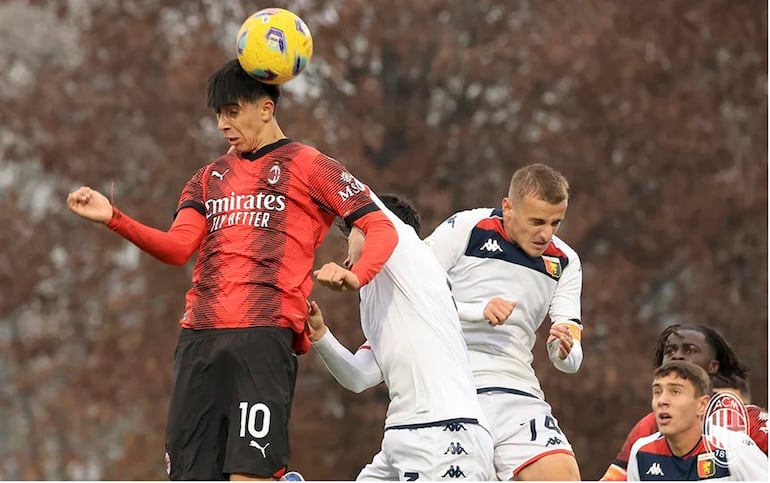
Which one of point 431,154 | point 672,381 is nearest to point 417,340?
point 672,381

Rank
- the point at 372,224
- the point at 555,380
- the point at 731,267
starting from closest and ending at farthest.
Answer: the point at 372,224 < the point at 555,380 < the point at 731,267

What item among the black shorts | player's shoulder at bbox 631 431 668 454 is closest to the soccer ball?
the black shorts

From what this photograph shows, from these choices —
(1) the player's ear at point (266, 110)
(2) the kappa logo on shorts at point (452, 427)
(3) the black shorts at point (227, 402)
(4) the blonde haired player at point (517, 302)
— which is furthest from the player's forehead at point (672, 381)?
(1) the player's ear at point (266, 110)

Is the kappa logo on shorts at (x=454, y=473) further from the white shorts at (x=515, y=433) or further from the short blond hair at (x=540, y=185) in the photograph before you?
the short blond hair at (x=540, y=185)

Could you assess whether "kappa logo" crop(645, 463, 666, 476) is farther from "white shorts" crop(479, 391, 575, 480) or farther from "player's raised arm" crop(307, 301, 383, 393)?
"player's raised arm" crop(307, 301, 383, 393)

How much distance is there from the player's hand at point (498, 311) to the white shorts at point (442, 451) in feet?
1.69

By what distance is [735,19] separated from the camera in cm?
1789

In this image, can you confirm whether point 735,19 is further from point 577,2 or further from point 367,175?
point 367,175

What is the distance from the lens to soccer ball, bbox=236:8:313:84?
599 centimetres

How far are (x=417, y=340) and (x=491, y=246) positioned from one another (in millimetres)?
1070

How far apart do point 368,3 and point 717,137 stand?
13.8ft

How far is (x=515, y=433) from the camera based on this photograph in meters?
6.70

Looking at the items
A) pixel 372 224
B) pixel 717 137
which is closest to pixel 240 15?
pixel 717 137

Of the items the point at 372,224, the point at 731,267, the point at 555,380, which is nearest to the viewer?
the point at 372,224
